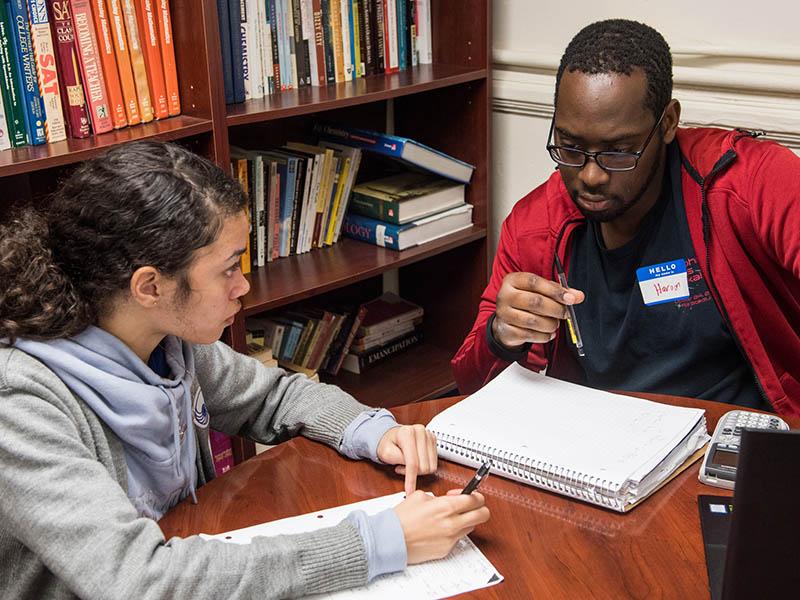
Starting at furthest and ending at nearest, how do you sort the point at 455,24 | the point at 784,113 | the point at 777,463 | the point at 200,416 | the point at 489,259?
the point at 489,259, the point at 455,24, the point at 784,113, the point at 200,416, the point at 777,463

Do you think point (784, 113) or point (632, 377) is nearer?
point (632, 377)

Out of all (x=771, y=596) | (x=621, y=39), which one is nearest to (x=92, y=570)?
(x=771, y=596)

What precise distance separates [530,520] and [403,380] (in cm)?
151

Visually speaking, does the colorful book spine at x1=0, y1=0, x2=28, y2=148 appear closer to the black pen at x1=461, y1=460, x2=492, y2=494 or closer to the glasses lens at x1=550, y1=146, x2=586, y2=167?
the glasses lens at x1=550, y1=146, x2=586, y2=167

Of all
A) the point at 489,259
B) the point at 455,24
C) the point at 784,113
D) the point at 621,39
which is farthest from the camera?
the point at 489,259

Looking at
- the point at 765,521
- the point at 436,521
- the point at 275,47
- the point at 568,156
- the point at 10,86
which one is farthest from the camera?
the point at 275,47

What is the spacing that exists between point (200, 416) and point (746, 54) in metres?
1.50

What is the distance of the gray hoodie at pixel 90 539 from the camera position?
1.04m

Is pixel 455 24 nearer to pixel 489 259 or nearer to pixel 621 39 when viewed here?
pixel 489 259

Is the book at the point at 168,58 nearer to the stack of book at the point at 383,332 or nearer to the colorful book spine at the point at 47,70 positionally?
the colorful book spine at the point at 47,70

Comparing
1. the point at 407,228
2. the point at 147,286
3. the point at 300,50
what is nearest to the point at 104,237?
the point at 147,286

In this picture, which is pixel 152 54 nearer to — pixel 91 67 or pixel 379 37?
pixel 91 67

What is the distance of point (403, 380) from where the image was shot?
2.72 meters

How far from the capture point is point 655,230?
1690 millimetres
